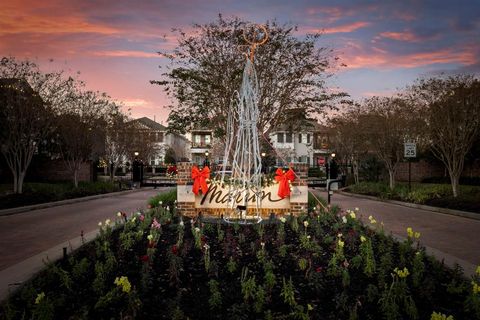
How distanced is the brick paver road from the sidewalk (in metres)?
7.07

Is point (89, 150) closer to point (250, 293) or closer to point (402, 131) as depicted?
point (402, 131)

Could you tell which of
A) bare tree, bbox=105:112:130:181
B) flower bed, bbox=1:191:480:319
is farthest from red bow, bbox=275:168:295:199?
bare tree, bbox=105:112:130:181

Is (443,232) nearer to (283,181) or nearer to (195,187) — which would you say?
(283,181)

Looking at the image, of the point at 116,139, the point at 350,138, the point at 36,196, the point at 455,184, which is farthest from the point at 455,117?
the point at 116,139

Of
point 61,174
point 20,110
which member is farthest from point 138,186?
point 20,110

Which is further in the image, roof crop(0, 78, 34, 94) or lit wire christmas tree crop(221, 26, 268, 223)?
roof crop(0, 78, 34, 94)

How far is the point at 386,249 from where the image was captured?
677 centimetres

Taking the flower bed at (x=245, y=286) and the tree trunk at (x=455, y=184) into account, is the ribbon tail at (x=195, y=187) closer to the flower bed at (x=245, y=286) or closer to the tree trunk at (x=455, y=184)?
the flower bed at (x=245, y=286)

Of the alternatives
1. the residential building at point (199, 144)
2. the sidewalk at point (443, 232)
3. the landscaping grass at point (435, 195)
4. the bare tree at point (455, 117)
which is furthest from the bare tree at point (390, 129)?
the residential building at point (199, 144)

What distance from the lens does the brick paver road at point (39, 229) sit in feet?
28.2

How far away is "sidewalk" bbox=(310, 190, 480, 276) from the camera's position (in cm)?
762

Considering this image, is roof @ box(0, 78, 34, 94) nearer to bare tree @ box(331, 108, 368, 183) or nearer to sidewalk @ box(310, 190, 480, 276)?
sidewalk @ box(310, 190, 480, 276)

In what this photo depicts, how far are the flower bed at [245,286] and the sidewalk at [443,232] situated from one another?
1.01 meters

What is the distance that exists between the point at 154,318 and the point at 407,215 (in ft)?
43.0
